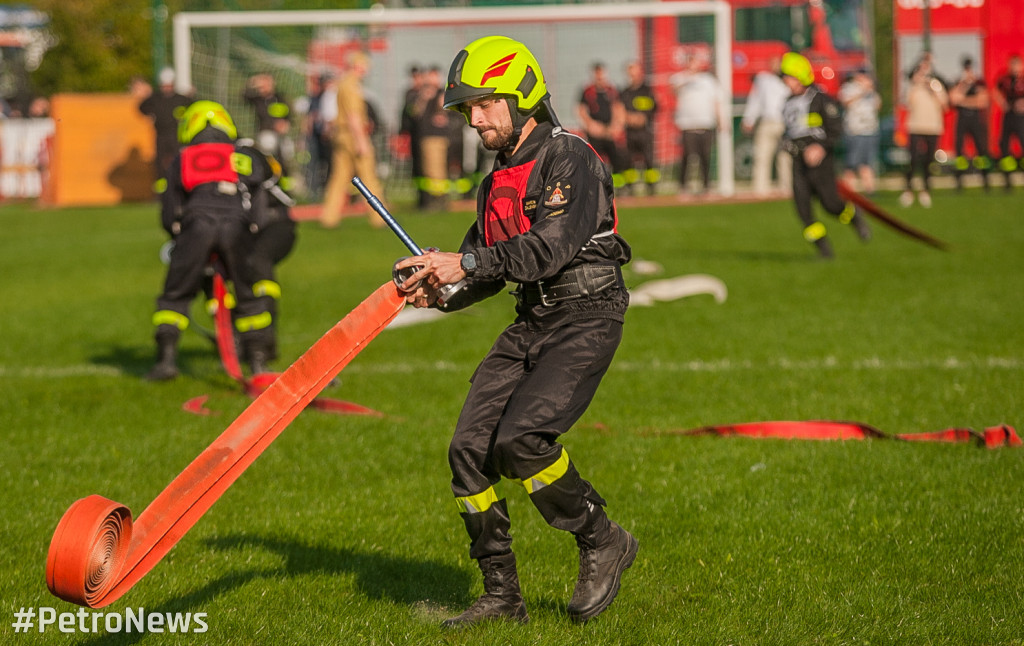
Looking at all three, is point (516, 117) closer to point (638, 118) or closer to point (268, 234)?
point (268, 234)

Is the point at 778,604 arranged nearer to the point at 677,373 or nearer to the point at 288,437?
the point at 288,437

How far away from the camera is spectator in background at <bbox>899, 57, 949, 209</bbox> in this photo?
23.5 m

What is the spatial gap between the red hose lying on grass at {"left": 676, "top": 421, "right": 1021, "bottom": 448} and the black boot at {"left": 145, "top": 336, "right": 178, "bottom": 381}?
4.02 m

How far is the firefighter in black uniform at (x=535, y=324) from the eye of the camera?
4168 millimetres

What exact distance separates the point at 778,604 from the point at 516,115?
201cm

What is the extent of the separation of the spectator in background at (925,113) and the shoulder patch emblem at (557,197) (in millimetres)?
20715

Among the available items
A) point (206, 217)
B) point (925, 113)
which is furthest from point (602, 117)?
point (206, 217)

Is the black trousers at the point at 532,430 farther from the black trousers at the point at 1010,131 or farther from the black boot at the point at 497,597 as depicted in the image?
the black trousers at the point at 1010,131

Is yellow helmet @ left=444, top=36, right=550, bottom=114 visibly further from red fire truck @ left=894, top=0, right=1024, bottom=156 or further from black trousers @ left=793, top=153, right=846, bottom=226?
red fire truck @ left=894, top=0, right=1024, bottom=156

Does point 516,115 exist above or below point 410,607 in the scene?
above

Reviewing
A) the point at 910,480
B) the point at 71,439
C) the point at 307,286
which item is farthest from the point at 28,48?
the point at 910,480

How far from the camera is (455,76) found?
4281mm

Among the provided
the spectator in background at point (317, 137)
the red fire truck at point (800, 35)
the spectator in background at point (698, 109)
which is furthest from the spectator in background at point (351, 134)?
the red fire truck at point (800, 35)

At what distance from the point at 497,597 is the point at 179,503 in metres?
1.19
